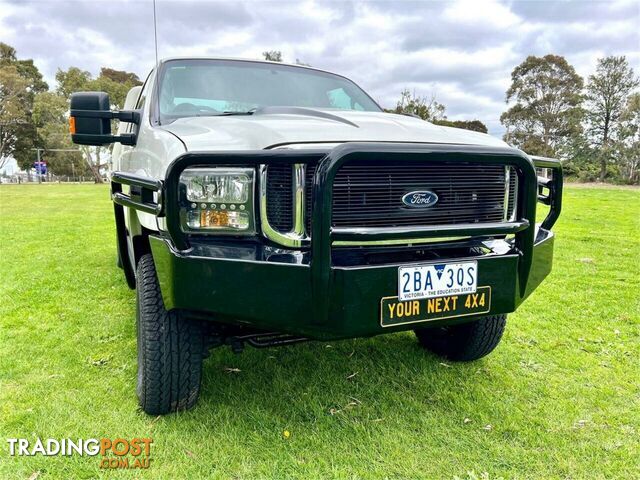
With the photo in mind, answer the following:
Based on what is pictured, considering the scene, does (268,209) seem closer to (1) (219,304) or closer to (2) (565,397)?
(1) (219,304)

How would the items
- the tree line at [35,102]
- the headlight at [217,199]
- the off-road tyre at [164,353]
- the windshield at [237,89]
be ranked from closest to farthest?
1. the headlight at [217,199]
2. the off-road tyre at [164,353]
3. the windshield at [237,89]
4. the tree line at [35,102]

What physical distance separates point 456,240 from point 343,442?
1.08 metres

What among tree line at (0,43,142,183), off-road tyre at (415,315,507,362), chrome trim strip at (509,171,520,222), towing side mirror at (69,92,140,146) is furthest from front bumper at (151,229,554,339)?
tree line at (0,43,142,183)

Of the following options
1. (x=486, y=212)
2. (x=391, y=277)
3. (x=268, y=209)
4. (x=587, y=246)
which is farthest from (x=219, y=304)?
(x=587, y=246)

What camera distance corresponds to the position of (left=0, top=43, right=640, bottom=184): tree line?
31125 mm

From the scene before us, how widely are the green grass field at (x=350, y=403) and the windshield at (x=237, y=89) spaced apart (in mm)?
1609

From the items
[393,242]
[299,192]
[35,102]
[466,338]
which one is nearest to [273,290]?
[299,192]

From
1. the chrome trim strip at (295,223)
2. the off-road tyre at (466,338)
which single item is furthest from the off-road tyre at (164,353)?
the off-road tyre at (466,338)

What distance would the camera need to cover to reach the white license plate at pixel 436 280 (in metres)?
2.02

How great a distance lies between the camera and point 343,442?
2328 millimetres

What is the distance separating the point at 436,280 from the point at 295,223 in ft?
2.09

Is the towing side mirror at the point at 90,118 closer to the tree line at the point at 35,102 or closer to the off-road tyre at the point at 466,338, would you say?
the off-road tyre at the point at 466,338

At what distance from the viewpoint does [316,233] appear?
1.87m

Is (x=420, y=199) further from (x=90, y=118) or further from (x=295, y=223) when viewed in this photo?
(x=90, y=118)
